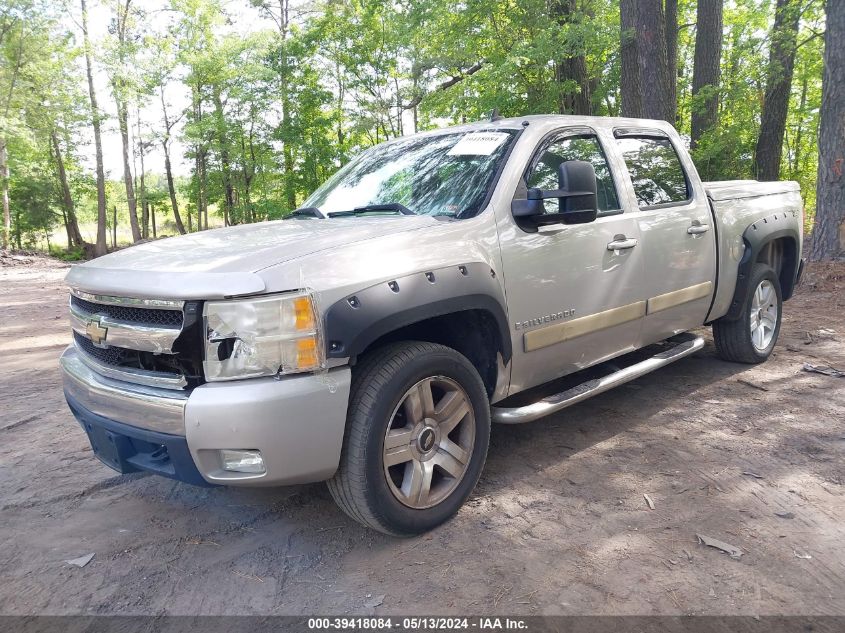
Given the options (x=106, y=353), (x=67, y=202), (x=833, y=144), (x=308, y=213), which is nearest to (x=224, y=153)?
(x=67, y=202)

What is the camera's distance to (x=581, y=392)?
3.45 metres

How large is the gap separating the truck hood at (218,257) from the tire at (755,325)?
3.24 m

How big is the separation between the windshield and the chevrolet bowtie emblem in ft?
4.83

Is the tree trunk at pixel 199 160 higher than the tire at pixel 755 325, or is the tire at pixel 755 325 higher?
the tree trunk at pixel 199 160

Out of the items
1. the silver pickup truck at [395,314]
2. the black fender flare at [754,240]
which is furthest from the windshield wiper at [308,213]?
the black fender flare at [754,240]

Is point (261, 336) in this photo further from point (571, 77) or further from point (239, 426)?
point (571, 77)

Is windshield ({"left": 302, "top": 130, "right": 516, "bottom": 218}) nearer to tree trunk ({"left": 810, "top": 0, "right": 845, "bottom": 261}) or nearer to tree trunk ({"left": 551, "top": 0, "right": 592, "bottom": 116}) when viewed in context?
tree trunk ({"left": 810, "top": 0, "right": 845, "bottom": 261})

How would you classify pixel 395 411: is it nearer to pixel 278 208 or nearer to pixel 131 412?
pixel 131 412

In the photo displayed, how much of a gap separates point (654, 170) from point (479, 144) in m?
1.53

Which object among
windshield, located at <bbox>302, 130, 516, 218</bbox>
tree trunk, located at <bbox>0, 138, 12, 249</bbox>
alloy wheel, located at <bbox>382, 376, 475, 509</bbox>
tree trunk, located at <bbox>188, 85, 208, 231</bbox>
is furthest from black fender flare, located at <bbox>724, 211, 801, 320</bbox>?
tree trunk, located at <bbox>0, 138, 12, 249</bbox>

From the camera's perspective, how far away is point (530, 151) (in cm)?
339

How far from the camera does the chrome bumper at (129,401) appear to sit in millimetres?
2352

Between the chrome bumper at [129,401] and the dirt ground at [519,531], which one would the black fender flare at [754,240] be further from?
the chrome bumper at [129,401]

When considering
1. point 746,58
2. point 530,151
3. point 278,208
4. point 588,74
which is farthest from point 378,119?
point 530,151
